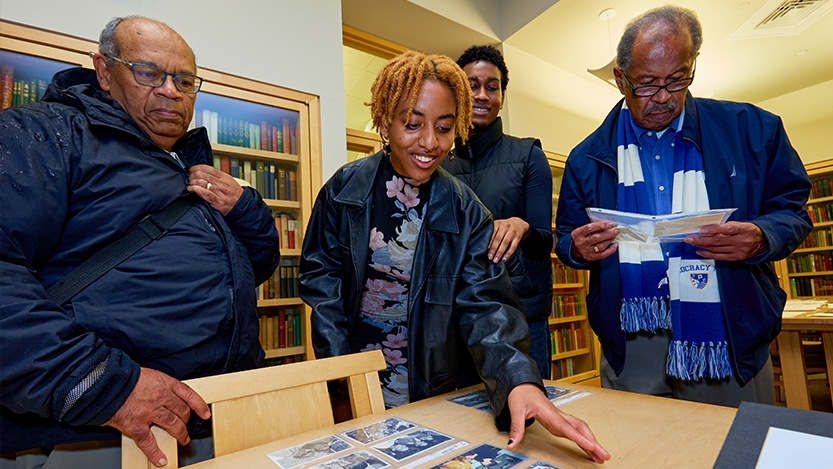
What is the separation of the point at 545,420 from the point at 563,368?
4.26 m

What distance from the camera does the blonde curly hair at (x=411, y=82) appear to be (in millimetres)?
1153

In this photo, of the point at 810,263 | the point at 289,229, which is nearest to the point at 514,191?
the point at 289,229

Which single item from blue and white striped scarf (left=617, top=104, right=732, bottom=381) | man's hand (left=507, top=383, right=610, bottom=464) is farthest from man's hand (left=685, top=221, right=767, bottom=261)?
man's hand (left=507, top=383, right=610, bottom=464)

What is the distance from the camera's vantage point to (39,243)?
2.85 feet

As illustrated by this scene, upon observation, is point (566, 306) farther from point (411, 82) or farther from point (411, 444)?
point (411, 444)

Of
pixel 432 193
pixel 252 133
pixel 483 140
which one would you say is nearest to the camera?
pixel 432 193

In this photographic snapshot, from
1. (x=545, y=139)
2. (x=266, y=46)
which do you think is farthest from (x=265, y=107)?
(x=545, y=139)

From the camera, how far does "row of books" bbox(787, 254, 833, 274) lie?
5408 mm

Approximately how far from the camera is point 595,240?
4.20 feet

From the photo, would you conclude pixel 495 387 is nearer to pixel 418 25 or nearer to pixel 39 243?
pixel 39 243

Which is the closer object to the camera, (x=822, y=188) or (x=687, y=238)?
(x=687, y=238)

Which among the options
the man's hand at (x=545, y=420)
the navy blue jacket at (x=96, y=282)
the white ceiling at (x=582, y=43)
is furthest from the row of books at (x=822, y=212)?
the navy blue jacket at (x=96, y=282)

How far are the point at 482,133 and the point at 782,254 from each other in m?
1.07

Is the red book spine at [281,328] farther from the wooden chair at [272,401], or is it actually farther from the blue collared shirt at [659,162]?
the blue collared shirt at [659,162]
